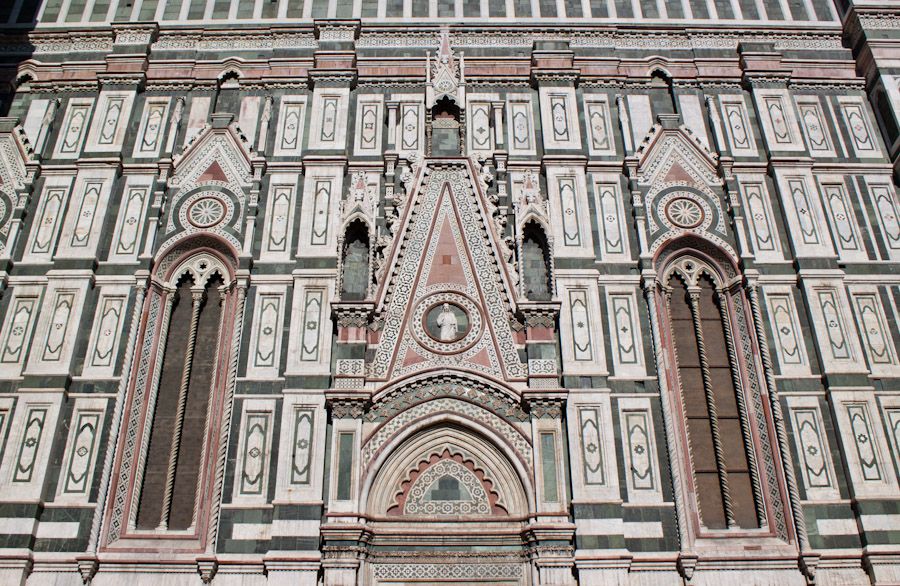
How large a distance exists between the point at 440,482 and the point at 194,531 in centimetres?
385

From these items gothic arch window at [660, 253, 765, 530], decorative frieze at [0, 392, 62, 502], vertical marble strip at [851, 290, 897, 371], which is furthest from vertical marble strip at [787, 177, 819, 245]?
decorative frieze at [0, 392, 62, 502]

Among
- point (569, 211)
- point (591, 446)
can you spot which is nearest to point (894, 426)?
point (591, 446)

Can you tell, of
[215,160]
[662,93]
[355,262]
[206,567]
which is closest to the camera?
[206,567]

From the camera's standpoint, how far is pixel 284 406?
14180 millimetres

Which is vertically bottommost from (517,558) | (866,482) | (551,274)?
(517,558)

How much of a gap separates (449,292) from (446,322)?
2.02 ft

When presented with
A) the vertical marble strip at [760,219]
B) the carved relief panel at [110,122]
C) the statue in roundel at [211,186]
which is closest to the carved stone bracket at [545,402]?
the vertical marble strip at [760,219]

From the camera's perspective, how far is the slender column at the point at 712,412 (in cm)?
1395

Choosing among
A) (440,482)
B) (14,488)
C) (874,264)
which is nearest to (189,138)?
(14,488)

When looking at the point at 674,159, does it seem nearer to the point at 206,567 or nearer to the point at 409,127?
the point at 409,127

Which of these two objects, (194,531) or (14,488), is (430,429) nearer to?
(194,531)

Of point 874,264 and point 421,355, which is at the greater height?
point 874,264

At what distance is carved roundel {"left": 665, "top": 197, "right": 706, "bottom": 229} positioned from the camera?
53.0 feet

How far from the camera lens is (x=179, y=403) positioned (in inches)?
579
